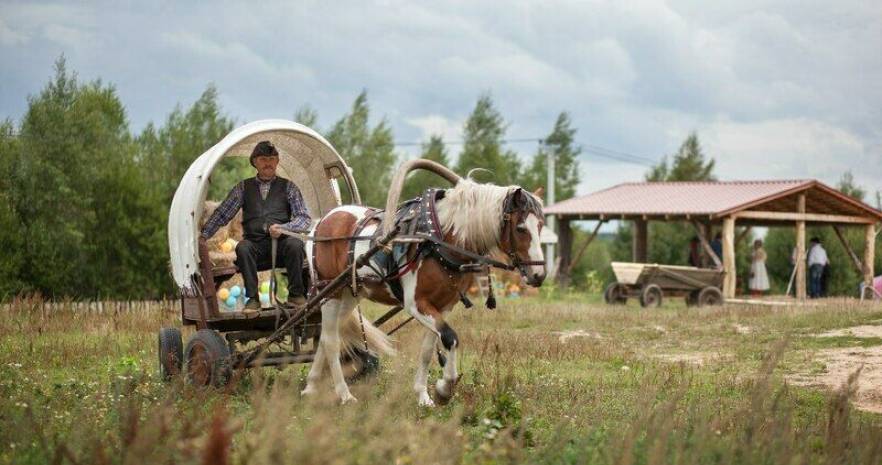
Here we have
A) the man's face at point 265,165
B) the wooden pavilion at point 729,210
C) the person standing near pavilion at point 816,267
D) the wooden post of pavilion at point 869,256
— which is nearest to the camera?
the man's face at point 265,165

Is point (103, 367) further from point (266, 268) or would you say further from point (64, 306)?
point (64, 306)

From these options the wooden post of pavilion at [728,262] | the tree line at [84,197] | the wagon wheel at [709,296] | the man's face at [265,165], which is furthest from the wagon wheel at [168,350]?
the wooden post of pavilion at [728,262]

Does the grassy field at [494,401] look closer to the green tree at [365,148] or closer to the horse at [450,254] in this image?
the horse at [450,254]

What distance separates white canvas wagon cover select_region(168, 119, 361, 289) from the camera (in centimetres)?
849

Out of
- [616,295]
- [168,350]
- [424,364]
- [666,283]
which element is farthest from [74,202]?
[424,364]

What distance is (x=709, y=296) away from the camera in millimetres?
24375

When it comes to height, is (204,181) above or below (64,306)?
above

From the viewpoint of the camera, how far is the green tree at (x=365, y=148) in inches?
1693

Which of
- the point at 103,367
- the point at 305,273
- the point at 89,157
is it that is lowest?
the point at 103,367

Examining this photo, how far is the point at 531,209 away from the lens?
727 cm

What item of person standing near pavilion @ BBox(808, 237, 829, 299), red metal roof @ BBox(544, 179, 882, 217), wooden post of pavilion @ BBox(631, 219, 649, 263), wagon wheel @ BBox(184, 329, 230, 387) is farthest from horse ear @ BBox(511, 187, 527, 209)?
wooden post of pavilion @ BBox(631, 219, 649, 263)

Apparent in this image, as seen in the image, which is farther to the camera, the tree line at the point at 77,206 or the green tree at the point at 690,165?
the green tree at the point at 690,165

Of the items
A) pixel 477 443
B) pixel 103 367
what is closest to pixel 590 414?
pixel 477 443

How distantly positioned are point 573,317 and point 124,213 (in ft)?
39.3
